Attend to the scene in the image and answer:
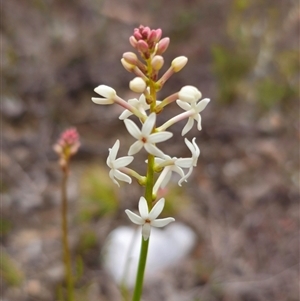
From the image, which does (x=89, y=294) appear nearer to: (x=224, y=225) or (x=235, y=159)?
(x=224, y=225)

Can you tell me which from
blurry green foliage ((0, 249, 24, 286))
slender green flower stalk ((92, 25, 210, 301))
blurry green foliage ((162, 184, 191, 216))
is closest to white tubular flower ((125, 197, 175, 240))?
slender green flower stalk ((92, 25, 210, 301))

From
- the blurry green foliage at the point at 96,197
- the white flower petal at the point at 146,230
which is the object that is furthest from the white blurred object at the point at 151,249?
the white flower petal at the point at 146,230

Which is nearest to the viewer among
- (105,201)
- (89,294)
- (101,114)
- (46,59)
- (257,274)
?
(89,294)

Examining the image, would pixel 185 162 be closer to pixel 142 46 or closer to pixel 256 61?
pixel 142 46

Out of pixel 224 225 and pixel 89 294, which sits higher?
pixel 224 225

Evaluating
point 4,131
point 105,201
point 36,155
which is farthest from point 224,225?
point 4,131

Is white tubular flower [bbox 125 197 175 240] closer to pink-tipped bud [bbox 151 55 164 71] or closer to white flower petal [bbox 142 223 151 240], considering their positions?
white flower petal [bbox 142 223 151 240]
